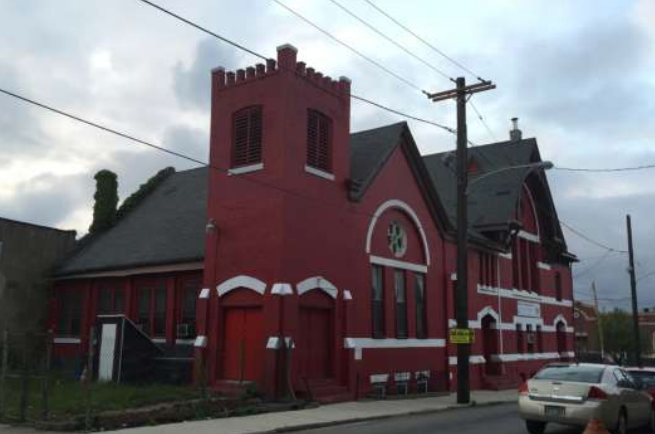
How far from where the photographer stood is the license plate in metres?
13.6

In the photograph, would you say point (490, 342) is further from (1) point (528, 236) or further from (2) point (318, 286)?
(2) point (318, 286)

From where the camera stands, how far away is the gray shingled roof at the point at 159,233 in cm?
2559

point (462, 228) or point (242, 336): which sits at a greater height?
point (462, 228)

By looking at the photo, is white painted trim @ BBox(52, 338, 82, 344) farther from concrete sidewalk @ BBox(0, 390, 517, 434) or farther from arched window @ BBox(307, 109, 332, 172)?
concrete sidewalk @ BBox(0, 390, 517, 434)

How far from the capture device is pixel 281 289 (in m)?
20.3

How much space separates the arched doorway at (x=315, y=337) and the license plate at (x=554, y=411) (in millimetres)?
8415

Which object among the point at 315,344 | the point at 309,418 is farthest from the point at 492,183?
the point at 309,418

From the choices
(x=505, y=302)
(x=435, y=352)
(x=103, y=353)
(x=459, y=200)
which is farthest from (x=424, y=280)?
(x=103, y=353)

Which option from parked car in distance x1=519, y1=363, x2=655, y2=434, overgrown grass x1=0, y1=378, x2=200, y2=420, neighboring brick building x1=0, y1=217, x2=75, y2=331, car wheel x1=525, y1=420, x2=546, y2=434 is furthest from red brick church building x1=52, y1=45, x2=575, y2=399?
car wheel x1=525, y1=420, x2=546, y2=434

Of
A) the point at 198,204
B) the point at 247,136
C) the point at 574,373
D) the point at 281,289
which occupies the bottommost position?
the point at 574,373

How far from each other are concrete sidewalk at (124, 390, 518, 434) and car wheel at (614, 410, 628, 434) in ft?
19.5

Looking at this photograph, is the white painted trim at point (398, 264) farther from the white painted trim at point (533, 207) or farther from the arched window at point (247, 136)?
the white painted trim at point (533, 207)

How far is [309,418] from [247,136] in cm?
956

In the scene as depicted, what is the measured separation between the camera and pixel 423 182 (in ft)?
91.8
